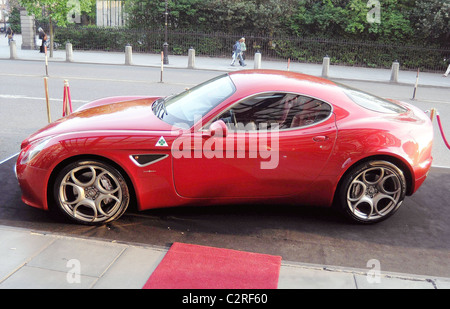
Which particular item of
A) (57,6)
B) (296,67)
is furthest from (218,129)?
(296,67)

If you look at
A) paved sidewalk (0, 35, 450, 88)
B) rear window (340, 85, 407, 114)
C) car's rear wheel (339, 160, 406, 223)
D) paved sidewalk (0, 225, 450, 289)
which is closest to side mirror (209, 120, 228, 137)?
paved sidewalk (0, 225, 450, 289)

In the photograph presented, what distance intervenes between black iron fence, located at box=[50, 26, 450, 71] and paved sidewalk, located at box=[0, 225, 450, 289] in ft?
77.8

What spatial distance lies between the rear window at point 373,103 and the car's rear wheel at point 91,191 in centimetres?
258

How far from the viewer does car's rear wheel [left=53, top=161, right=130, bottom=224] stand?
421 cm

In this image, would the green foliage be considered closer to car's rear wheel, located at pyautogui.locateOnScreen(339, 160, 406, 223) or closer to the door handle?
the door handle

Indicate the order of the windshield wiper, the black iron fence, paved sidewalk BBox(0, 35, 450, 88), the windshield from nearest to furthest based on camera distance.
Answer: the windshield < the windshield wiper < paved sidewalk BBox(0, 35, 450, 88) < the black iron fence

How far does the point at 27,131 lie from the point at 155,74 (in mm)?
10138

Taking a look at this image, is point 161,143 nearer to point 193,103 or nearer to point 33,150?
point 193,103

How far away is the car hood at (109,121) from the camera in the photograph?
4.37m

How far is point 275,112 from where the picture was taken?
4.46 metres

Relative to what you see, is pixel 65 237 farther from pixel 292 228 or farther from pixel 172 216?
pixel 292 228

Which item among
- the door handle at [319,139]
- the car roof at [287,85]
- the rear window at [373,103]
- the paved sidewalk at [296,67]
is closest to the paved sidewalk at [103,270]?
the door handle at [319,139]

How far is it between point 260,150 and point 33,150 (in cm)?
218

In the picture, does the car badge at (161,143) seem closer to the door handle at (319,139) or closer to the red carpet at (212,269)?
the red carpet at (212,269)
